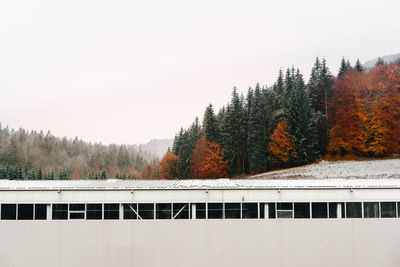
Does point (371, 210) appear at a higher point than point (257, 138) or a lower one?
lower

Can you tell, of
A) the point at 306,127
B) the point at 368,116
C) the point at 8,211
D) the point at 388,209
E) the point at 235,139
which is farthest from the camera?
the point at 235,139

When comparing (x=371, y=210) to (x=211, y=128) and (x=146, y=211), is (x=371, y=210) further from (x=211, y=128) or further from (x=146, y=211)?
(x=211, y=128)

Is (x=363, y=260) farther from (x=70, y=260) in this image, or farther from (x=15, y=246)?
(x=15, y=246)

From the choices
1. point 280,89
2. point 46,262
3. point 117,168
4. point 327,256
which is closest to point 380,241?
point 327,256

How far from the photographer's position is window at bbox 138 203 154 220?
18172 mm

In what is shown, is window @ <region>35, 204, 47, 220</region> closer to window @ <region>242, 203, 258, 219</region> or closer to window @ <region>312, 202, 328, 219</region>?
window @ <region>242, 203, 258, 219</region>

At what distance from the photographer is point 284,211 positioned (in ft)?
60.0

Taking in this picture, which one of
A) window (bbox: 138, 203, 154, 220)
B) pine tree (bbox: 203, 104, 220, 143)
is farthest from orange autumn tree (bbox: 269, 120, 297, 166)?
window (bbox: 138, 203, 154, 220)

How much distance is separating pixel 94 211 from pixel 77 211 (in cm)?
92

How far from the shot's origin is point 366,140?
54688 mm

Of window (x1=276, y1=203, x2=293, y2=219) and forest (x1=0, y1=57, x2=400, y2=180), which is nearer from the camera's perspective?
window (x1=276, y1=203, x2=293, y2=219)

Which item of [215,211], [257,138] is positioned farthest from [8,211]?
[257,138]

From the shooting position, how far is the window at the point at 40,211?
18156mm

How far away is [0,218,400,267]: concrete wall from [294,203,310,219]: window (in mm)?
348
